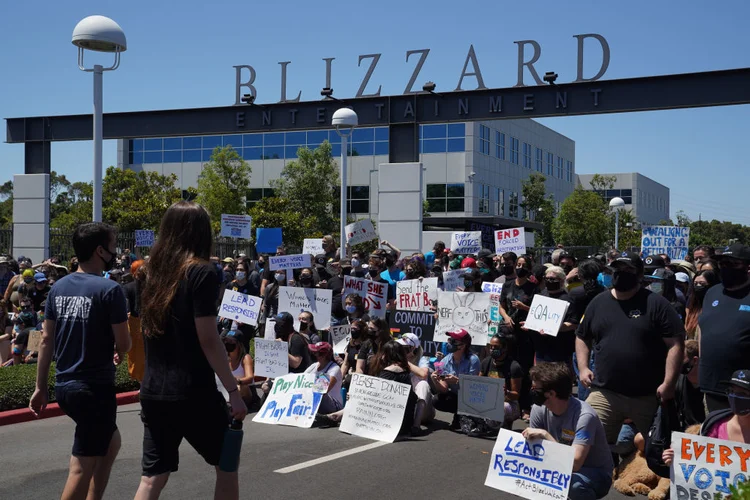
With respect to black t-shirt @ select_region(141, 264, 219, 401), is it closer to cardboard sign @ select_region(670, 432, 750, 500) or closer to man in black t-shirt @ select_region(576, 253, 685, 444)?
cardboard sign @ select_region(670, 432, 750, 500)

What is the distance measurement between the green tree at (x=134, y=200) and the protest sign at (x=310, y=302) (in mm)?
24609

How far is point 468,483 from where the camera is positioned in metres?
7.14

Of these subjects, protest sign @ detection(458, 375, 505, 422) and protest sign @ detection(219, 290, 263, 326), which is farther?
protest sign @ detection(219, 290, 263, 326)

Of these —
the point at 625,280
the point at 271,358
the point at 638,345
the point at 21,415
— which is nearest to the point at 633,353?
the point at 638,345

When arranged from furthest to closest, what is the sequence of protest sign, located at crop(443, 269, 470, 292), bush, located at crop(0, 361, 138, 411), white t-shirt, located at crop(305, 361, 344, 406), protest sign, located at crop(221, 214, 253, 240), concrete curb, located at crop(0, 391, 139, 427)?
protest sign, located at crop(221, 214, 253, 240), protest sign, located at crop(443, 269, 470, 292), bush, located at crop(0, 361, 138, 411), white t-shirt, located at crop(305, 361, 344, 406), concrete curb, located at crop(0, 391, 139, 427)

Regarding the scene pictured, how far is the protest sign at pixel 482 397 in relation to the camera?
358 inches

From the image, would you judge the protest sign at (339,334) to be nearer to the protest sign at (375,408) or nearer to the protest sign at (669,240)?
the protest sign at (375,408)

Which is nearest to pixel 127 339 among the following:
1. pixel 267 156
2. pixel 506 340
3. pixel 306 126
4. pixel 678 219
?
pixel 506 340

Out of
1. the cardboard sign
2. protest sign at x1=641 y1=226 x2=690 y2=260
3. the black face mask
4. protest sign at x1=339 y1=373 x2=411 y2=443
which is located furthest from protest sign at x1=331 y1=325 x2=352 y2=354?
protest sign at x1=641 y1=226 x2=690 y2=260

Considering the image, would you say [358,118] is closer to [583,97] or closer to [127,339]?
[583,97]

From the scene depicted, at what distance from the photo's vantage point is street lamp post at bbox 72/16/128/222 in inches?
525

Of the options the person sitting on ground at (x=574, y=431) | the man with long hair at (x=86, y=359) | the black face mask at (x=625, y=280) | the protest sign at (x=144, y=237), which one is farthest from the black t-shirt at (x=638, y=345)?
the protest sign at (x=144, y=237)

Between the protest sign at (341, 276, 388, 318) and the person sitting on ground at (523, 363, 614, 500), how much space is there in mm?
7237

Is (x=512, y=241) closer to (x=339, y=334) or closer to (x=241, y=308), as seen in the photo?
(x=339, y=334)
